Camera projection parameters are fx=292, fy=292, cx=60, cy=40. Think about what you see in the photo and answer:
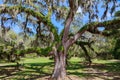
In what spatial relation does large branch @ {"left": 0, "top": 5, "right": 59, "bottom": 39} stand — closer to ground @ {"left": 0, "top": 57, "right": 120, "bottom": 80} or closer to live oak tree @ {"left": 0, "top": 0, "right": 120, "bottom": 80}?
live oak tree @ {"left": 0, "top": 0, "right": 120, "bottom": 80}

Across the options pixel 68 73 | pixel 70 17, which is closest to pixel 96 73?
pixel 68 73

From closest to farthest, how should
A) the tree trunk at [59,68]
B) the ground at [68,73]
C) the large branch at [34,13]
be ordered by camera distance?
the large branch at [34,13] < the tree trunk at [59,68] < the ground at [68,73]

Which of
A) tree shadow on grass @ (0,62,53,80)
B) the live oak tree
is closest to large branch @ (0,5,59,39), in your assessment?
the live oak tree

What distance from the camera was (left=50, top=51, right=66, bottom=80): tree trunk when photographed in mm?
17688

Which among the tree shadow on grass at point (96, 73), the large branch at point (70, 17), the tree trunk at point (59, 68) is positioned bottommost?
the tree shadow on grass at point (96, 73)

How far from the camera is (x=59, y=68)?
18.0 meters

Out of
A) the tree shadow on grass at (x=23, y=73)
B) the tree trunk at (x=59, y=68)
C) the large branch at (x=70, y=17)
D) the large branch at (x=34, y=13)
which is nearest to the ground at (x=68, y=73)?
the tree shadow on grass at (x=23, y=73)

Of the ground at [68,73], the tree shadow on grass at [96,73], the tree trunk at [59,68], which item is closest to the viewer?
the tree trunk at [59,68]

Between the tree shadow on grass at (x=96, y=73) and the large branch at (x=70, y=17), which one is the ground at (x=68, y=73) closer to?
the tree shadow on grass at (x=96, y=73)

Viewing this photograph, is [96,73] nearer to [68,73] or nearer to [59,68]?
[68,73]

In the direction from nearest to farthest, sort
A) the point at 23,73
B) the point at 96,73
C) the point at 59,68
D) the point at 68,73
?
the point at 59,68, the point at 68,73, the point at 23,73, the point at 96,73

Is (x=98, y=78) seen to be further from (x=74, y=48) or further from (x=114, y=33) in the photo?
(x=74, y=48)

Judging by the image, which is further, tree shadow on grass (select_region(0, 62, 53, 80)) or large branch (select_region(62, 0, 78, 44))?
tree shadow on grass (select_region(0, 62, 53, 80))

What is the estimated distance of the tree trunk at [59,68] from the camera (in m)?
17.7
